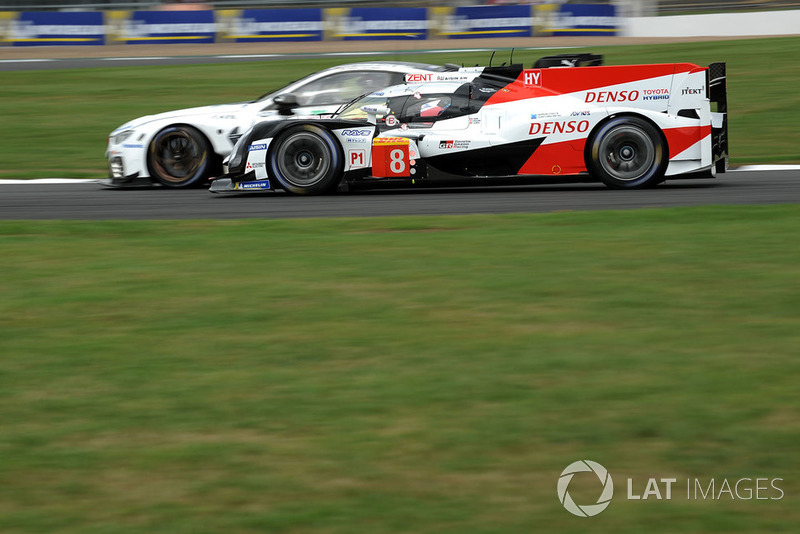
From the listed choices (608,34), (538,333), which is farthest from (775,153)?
(608,34)

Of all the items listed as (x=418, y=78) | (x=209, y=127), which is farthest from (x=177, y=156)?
(x=418, y=78)

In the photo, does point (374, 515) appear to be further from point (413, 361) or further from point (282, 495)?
point (413, 361)

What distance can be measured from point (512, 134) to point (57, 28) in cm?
2253

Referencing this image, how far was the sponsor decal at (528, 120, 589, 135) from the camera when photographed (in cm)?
984

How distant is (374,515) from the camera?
3.18 meters

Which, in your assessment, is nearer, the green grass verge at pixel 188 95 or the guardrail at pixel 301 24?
the green grass verge at pixel 188 95

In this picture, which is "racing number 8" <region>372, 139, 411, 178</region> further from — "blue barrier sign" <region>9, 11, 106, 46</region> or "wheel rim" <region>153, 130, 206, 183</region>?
"blue barrier sign" <region>9, 11, 106, 46</region>

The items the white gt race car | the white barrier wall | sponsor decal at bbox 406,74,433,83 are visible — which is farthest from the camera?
the white barrier wall

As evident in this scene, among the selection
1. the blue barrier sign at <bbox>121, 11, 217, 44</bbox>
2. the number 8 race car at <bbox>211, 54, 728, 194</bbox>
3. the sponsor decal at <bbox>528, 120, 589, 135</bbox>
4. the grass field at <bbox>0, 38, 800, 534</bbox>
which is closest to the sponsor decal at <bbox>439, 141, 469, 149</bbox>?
the number 8 race car at <bbox>211, 54, 728, 194</bbox>

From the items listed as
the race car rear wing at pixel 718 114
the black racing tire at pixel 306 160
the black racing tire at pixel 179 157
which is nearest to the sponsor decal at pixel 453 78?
the black racing tire at pixel 306 160

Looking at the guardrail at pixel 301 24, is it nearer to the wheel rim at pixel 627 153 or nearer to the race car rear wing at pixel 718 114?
the race car rear wing at pixel 718 114

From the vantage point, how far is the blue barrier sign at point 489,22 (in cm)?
2767

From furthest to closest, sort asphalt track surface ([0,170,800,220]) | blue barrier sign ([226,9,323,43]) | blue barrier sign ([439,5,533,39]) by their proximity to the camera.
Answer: blue barrier sign ([226,9,323,43]) → blue barrier sign ([439,5,533,39]) → asphalt track surface ([0,170,800,220])

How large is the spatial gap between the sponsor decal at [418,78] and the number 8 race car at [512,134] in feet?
0.56
